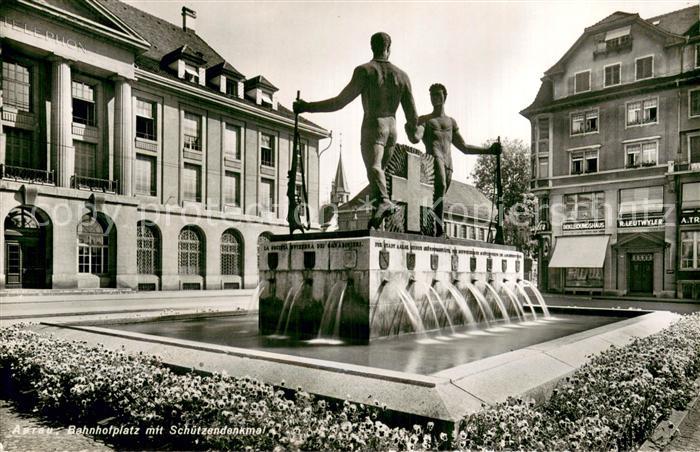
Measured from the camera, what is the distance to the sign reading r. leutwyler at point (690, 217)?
34.5m

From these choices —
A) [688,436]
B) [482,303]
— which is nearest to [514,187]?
[482,303]

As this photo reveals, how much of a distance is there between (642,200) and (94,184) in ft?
118

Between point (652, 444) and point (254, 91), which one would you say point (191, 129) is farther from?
point (652, 444)

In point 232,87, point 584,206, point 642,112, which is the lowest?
point 584,206

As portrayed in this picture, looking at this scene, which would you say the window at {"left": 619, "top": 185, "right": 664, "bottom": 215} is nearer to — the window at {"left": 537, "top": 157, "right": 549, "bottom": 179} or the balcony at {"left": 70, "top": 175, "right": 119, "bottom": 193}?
the window at {"left": 537, "top": 157, "right": 549, "bottom": 179}

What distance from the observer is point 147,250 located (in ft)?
113

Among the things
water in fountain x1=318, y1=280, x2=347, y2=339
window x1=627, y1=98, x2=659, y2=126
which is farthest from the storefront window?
water in fountain x1=318, y1=280, x2=347, y2=339

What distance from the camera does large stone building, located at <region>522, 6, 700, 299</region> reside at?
35469 millimetres

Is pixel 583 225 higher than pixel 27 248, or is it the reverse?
pixel 583 225

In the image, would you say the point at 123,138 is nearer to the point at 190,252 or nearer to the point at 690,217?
the point at 190,252

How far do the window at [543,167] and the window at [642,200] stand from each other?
6026 mm

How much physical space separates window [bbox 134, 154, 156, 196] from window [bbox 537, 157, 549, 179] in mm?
29206

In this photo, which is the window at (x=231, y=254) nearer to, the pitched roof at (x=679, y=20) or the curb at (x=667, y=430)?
the pitched roof at (x=679, y=20)

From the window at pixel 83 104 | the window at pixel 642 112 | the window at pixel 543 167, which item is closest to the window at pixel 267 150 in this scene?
the window at pixel 83 104
